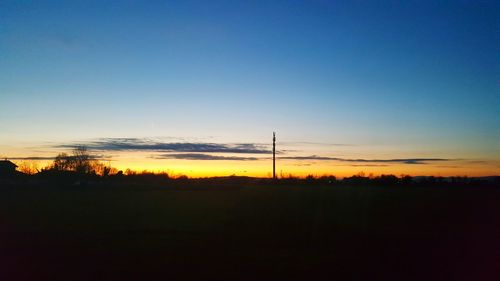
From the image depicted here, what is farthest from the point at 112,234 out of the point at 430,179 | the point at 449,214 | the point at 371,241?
the point at 430,179

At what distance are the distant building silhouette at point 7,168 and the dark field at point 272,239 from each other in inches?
2388

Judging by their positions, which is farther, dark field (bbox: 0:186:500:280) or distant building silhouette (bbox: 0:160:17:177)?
distant building silhouette (bbox: 0:160:17:177)

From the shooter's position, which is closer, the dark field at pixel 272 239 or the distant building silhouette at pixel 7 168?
the dark field at pixel 272 239

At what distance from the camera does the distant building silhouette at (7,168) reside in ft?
297

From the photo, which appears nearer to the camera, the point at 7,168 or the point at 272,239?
the point at 272,239

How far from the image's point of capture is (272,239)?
20.0 metres

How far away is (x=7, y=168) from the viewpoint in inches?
3674

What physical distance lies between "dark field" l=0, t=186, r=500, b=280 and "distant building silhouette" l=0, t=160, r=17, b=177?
6065 cm

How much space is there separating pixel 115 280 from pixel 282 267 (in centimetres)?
468

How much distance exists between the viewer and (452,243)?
1959 centimetres

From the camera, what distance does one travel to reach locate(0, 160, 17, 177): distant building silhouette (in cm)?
9050

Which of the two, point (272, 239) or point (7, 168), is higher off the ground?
point (7, 168)

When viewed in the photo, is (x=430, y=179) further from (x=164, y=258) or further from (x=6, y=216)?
(x=164, y=258)

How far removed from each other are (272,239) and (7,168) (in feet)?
286
